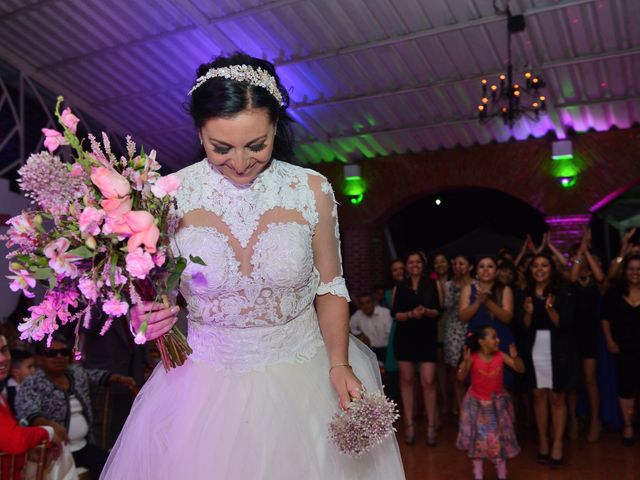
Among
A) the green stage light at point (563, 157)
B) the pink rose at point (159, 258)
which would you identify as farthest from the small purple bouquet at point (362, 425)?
the green stage light at point (563, 157)

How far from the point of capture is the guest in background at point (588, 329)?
566cm

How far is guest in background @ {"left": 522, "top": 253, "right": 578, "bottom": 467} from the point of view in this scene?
4988 mm

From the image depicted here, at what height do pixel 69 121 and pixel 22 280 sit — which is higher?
pixel 69 121

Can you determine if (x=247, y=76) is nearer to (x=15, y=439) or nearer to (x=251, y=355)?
(x=251, y=355)

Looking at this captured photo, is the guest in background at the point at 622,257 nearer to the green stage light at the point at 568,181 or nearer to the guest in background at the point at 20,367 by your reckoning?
the green stage light at the point at 568,181

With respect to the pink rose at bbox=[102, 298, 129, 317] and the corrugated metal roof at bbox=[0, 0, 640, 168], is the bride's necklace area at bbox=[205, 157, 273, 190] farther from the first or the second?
the corrugated metal roof at bbox=[0, 0, 640, 168]

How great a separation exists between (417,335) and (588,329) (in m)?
1.52

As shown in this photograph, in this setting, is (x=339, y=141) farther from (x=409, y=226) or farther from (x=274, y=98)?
(x=274, y=98)

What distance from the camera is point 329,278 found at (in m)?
1.82

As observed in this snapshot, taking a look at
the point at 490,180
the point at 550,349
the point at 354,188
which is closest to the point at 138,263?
the point at 550,349

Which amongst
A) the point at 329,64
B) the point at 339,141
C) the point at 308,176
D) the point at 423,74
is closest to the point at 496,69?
the point at 423,74

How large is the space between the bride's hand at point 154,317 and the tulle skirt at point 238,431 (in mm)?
252

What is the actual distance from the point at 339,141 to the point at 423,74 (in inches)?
93.3

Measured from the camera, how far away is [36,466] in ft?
9.70
